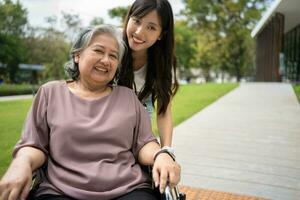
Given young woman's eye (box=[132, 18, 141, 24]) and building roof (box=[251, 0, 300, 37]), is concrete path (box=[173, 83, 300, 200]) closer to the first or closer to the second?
young woman's eye (box=[132, 18, 141, 24])

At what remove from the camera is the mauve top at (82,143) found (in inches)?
72.1

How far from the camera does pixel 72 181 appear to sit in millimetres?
1826

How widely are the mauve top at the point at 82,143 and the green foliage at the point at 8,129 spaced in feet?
4.80

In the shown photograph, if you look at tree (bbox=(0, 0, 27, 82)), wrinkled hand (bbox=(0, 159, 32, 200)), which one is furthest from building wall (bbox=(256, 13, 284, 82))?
wrinkled hand (bbox=(0, 159, 32, 200))

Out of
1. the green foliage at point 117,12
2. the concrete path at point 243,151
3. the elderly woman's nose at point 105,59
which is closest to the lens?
the elderly woman's nose at point 105,59

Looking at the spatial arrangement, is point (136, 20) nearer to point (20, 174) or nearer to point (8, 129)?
point (20, 174)

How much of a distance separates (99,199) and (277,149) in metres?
4.24

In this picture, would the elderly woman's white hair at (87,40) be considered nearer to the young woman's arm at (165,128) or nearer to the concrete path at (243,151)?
the young woman's arm at (165,128)

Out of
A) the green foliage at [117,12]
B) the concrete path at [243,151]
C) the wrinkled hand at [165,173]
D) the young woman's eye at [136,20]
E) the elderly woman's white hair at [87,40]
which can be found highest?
the green foliage at [117,12]

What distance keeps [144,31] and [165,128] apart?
0.62m

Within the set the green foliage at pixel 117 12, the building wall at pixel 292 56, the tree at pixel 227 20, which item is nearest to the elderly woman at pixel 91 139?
the building wall at pixel 292 56

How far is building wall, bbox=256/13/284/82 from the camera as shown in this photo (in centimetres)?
2125

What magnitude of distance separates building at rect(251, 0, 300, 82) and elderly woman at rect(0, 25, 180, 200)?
15785mm

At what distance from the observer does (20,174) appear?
1.64 m
